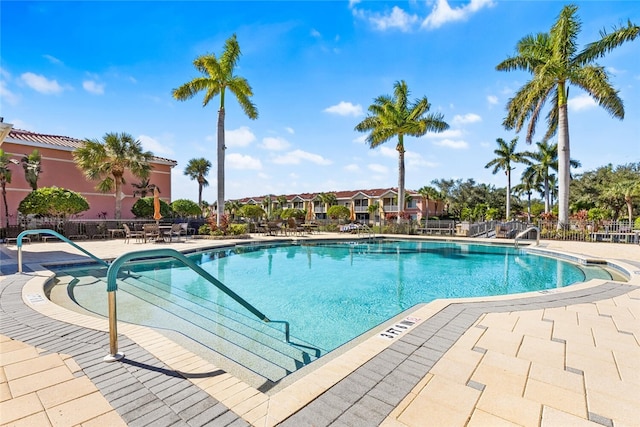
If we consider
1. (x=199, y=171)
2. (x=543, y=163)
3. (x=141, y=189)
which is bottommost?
(x=141, y=189)

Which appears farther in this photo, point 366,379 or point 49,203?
point 49,203

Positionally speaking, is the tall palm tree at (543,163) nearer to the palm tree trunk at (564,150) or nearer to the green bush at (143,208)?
the palm tree trunk at (564,150)

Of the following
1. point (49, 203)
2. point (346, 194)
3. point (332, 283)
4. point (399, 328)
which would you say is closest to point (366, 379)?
point (399, 328)

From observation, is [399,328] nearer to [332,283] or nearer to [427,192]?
[332,283]

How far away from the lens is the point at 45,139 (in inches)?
845

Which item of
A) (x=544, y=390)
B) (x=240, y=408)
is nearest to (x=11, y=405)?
(x=240, y=408)

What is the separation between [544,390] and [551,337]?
A: 136 centimetres

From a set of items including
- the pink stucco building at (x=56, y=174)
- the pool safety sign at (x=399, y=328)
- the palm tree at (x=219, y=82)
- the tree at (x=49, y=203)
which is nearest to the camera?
the pool safety sign at (x=399, y=328)

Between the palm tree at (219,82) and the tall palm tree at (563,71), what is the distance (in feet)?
49.6

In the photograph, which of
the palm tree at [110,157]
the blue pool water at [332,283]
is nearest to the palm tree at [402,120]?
the blue pool water at [332,283]

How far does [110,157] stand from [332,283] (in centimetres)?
1758

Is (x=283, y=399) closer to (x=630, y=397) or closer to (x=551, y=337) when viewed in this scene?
(x=630, y=397)

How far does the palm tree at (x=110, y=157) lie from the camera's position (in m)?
17.9

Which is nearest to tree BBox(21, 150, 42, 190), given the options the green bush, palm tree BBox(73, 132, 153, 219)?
palm tree BBox(73, 132, 153, 219)
